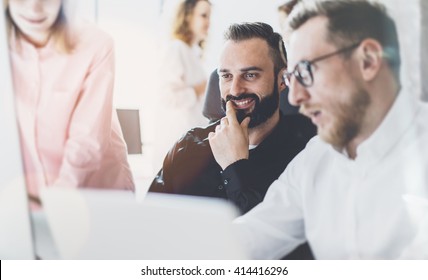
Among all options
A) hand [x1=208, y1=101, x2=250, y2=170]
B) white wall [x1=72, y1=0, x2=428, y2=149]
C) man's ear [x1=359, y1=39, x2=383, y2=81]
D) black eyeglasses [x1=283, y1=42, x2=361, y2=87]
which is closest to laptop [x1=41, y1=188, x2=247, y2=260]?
hand [x1=208, y1=101, x2=250, y2=170]

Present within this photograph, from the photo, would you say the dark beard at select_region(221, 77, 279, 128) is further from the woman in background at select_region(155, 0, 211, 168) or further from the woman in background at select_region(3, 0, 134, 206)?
the woman in background at select_region(3, 0, 134, 206)

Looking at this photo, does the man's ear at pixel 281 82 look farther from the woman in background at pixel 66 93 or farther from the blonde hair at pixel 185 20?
the woman in background at pixel 66 93

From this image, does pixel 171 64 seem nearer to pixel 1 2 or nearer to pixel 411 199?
pixel 1 2

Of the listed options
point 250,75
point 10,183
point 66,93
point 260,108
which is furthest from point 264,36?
point 10,183

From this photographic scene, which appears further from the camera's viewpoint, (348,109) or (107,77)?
(107,77)

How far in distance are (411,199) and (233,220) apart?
0.65 m

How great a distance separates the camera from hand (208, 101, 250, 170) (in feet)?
5.92

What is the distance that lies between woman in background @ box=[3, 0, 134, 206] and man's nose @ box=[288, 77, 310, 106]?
0.66 m

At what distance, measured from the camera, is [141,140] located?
185cm

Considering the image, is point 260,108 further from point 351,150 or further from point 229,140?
point 351,150

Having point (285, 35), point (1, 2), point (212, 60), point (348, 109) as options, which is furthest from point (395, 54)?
point (1, 2)

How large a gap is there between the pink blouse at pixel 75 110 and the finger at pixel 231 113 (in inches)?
16.6

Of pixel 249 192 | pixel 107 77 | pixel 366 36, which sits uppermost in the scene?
pixel 366 36

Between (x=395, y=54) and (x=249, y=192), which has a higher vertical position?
(x=395, y=54)
